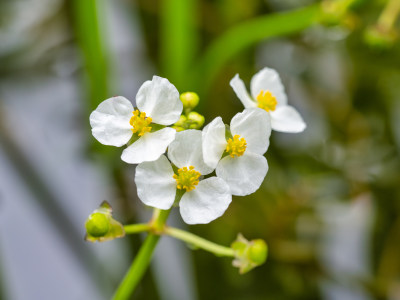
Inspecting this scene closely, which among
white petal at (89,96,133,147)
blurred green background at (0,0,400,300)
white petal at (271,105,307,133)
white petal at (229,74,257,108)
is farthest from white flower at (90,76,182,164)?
blurred green background at (0,0,400,300)

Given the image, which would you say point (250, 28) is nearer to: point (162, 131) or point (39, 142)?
point (39, 142)

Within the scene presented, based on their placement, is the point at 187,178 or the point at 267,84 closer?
the point at 187,178

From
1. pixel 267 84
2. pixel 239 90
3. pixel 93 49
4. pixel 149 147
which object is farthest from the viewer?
pixel 93 49

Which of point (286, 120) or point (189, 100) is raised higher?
point (189, 100)

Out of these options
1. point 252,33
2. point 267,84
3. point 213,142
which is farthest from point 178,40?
point 213,142

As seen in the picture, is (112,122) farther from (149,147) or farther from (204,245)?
(204,245)

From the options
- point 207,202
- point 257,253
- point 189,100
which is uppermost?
point 189,100

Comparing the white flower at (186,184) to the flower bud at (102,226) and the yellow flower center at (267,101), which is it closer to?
the flower bud at (102,226)

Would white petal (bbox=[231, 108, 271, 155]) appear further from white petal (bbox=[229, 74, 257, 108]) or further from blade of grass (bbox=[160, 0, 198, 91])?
blade of grass (bbox=[160, 0, 198, 91])
